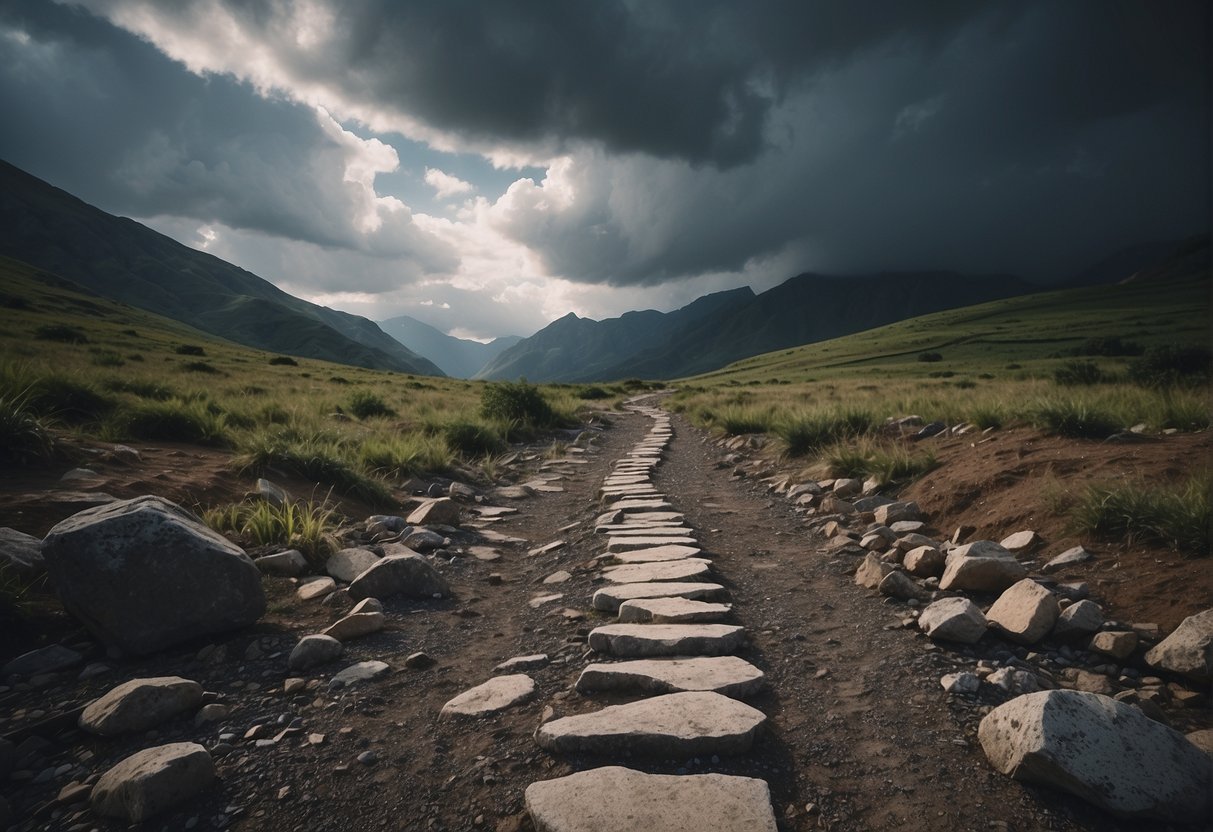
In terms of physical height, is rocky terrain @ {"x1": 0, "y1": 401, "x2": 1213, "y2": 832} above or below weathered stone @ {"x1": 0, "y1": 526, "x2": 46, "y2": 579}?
below

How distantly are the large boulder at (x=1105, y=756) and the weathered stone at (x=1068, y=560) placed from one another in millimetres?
1952

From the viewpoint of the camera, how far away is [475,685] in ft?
10.1

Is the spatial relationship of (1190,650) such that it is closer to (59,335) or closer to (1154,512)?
(1154,512)

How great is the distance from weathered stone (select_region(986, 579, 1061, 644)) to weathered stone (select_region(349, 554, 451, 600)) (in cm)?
402

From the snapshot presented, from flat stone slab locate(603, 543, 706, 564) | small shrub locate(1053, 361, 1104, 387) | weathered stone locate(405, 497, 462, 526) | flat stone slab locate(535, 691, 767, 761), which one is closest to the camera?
flat stone slab locate(535, 691, 767, 761)

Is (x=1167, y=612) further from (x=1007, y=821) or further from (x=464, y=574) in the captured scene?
(x=464, y=574)

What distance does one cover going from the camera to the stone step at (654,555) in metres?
4.98

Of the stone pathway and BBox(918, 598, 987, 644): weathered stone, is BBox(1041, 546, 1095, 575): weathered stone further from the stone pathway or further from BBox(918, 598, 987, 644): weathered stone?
the stone pathway

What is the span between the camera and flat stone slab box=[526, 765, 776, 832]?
183 cm

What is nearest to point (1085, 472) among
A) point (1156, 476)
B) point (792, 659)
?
point (1156, 476)

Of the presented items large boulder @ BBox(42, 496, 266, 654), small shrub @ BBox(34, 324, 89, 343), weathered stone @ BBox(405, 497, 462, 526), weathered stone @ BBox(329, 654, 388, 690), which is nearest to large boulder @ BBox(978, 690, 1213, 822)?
weathered stone @ BBox(329, 654, 388, 690)

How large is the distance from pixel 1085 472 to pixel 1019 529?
99cm

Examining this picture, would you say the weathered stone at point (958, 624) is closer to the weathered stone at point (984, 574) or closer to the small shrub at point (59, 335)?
the weathered stone at point (984, 574)

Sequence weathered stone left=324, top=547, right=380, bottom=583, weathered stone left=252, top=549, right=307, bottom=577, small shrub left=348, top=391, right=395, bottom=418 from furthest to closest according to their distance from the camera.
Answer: small shrub left=348, top=391, right=395, bottom=418 < weathered stone left=324, top=547, right=380, bottom=583 < weathered stone left=252, top=549, right=307, bottom=577
